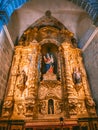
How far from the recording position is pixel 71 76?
7730 mm

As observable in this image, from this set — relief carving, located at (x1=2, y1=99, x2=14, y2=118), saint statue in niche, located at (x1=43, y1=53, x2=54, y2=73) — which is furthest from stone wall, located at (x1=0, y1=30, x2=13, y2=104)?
saint statue in niche, located at (x1=43, y1=53, x2=54, y2=73)

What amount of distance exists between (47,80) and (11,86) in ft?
6.06

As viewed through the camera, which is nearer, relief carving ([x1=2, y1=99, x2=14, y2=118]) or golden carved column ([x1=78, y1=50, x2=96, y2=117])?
relief carving ([x1=2, y1=99, x2=14, y2=118])

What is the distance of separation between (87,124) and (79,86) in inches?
78.8

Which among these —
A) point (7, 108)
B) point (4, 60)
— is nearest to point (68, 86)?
point (7, 108)

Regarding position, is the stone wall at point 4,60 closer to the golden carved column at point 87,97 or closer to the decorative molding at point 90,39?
the golden carved column at point 87,97

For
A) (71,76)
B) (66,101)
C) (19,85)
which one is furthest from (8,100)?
(71,76)

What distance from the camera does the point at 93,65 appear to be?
24.5 feet

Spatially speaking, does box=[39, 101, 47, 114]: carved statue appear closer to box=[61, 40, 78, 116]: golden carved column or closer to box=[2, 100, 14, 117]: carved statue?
box=[61, 40, 78, 116]: golden carved column

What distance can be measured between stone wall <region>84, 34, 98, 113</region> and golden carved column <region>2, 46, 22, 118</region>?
394cm

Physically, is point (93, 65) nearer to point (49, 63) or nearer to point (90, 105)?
point (90, 105)

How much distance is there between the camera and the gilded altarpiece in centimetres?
655

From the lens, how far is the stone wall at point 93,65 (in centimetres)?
704

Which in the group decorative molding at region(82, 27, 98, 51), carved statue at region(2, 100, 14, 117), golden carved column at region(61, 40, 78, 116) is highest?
decorative molding at region(82, 27, 98, 51)
